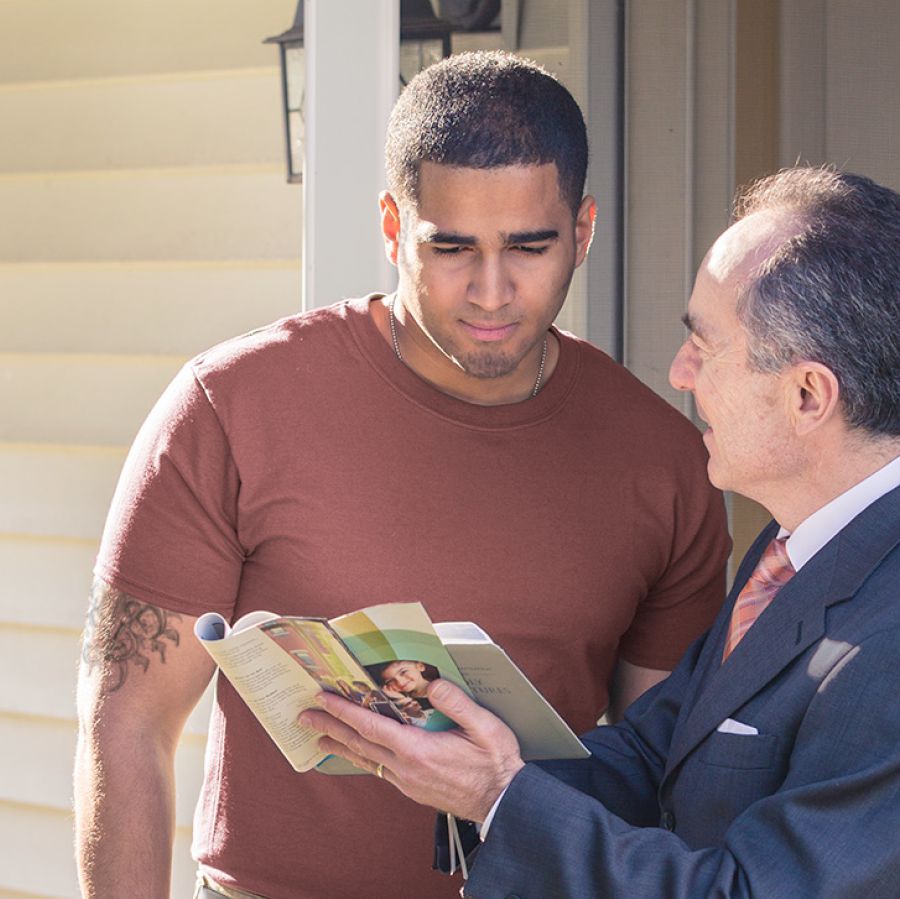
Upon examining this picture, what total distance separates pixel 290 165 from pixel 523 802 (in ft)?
7.08

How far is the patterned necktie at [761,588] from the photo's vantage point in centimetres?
191

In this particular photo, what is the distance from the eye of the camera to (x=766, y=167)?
3.33 m

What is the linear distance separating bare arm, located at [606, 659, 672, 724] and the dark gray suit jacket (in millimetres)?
448

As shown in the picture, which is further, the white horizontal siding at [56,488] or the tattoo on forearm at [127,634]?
the white horizontal siding at [56,488]

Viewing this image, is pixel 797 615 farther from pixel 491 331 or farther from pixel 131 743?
pixel 131 743

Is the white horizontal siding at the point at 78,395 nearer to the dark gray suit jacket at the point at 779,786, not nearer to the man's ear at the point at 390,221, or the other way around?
the man's ear at the point at 390,221

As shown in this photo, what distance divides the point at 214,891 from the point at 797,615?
Answer: 3.47 feet

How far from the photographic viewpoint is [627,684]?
238 cm

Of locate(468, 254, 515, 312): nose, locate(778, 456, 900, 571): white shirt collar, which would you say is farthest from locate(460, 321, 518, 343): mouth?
locate(778, 456, 900, 571): white shirt collar

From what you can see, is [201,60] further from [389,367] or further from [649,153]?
[389,367]

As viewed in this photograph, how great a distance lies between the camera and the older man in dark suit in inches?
59.2

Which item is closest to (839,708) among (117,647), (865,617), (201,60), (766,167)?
(865,617)

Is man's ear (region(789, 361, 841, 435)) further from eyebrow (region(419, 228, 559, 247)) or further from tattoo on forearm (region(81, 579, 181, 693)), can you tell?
tattoo on forearm (region(81, 579, 181, 693))

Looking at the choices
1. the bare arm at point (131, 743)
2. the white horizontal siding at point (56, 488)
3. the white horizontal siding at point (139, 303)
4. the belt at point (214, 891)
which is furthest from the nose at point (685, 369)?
the white horizontal siding at point (56, 488)
